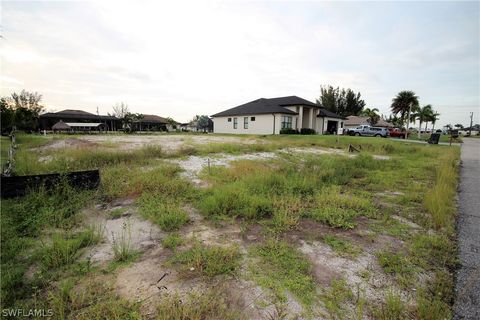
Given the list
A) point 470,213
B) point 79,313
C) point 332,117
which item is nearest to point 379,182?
point 470,213

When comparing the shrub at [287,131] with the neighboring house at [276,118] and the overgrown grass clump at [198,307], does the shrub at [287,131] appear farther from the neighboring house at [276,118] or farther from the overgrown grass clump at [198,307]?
the overgrown grass clump at [198,307]

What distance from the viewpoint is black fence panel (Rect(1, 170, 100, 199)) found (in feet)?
15.2

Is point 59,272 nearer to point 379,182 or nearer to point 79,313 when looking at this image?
point 79,313

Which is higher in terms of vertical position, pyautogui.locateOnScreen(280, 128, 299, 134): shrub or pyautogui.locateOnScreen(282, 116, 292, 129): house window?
pyautogui.locateOnScreen(282, 116, 292, 129): house window

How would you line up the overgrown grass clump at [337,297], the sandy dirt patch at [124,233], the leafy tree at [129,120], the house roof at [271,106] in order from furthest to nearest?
the leafy tree at [129,120], the house roof at [271,106], the sandy dirt patch at [124,233], the overgrown grass clump at [337,297]

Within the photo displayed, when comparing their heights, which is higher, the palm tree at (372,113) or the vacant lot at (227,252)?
the palm tree at (372,113)

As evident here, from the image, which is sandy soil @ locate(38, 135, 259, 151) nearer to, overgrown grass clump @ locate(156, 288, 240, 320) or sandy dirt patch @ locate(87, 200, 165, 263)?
sandy dirt patch @ locate(87, 200, 165, 263)

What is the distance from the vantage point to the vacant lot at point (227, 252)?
219 centimetres

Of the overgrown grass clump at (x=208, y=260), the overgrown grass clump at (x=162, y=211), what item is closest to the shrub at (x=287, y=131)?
the overgrown grass clump at (x=162, y=211)

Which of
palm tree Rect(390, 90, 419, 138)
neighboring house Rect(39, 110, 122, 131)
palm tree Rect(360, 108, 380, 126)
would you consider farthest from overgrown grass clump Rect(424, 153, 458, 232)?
palm tree Rect(360, 108, 380, 126)

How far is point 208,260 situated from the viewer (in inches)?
110

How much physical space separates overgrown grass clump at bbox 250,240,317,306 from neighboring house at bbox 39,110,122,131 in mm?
53639

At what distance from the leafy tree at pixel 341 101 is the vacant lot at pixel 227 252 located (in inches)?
2104

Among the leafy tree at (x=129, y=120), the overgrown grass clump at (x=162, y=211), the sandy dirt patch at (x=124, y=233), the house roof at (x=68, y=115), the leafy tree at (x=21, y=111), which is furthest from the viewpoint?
the leafy tree at (x=129, y=120)
